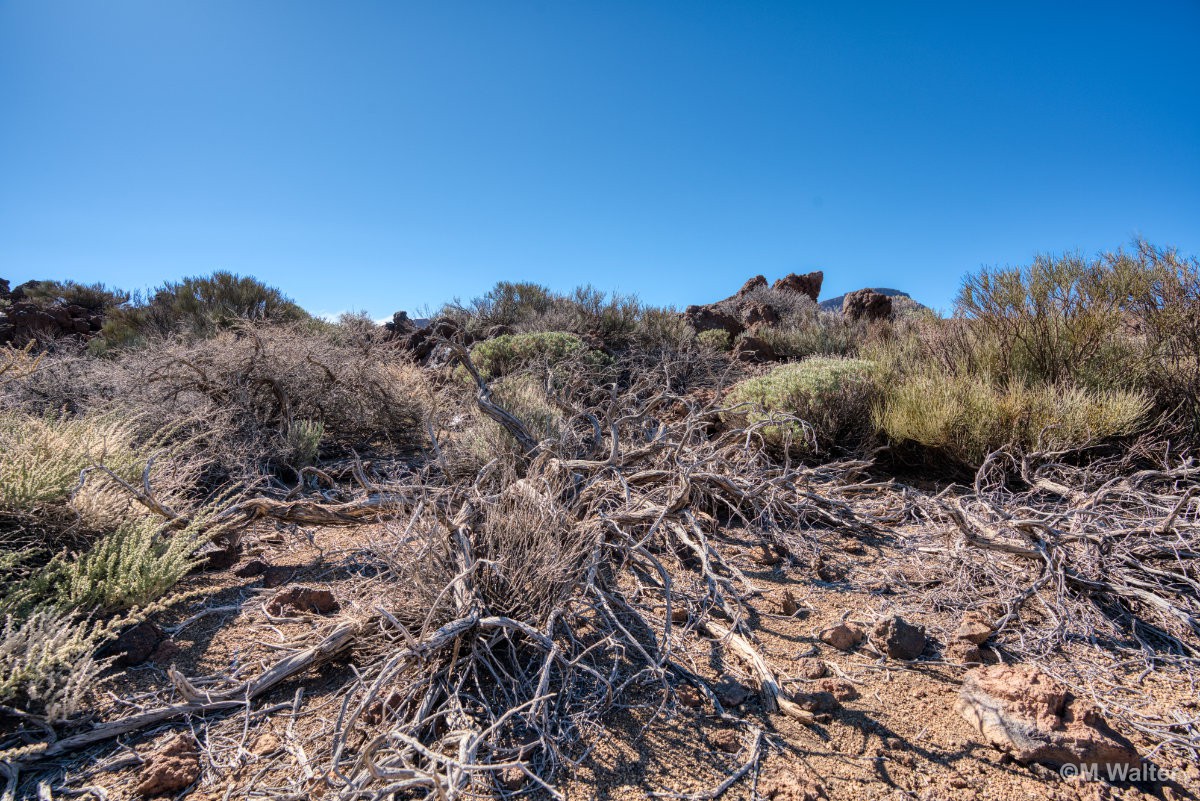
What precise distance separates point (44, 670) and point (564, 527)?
1.78 m

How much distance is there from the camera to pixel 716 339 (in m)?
9.21

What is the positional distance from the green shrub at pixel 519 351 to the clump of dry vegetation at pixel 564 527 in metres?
1.06

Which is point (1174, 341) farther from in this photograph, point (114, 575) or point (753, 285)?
point (753, 285)

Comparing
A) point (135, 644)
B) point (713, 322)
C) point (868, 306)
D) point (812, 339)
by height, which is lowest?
point (135, 644)

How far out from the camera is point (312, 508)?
128 inches

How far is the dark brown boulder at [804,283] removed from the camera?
15719mm

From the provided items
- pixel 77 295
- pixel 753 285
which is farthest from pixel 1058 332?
pixel 77 295

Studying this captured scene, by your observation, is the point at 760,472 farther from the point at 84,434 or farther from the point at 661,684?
the point at 84,434

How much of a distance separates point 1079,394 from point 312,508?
212 inches

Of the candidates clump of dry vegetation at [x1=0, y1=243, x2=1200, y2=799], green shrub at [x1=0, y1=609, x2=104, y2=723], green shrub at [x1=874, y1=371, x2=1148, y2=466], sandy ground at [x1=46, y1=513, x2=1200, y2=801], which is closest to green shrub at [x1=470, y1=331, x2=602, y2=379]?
clump of dry vegetation at [x1=0, y1=243, x2=1200, y2=799]

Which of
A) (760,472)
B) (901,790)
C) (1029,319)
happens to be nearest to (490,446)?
(760,472)

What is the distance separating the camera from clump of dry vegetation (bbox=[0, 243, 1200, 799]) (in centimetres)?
175

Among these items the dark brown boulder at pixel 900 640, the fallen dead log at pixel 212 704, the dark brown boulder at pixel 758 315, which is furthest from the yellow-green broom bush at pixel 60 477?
the dark brown boulder at pixel 758 315

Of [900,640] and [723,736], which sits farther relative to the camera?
[900,640]
